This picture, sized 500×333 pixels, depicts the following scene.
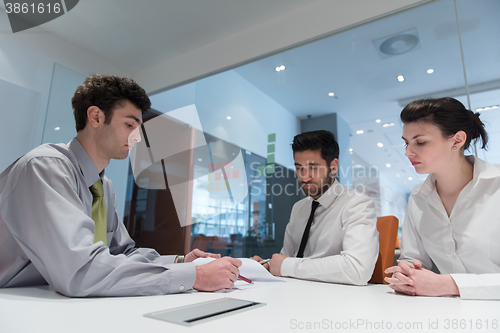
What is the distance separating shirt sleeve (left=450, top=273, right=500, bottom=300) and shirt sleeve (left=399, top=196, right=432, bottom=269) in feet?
1.50

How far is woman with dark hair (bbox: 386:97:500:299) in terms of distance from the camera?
4.25 feet

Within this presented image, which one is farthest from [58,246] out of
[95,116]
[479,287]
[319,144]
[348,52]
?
[348,52]

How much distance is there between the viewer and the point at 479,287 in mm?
958

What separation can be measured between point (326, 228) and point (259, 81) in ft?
6.43

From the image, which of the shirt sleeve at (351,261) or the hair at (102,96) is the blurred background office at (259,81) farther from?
the hair at (102,96)

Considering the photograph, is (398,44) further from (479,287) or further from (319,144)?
(479,287)

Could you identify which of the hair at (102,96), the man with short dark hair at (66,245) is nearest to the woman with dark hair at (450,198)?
the man with short dark hair at (66,245)

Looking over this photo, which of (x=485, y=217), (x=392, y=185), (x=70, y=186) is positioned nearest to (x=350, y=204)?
(x=485, y=217)

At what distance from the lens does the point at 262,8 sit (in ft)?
10.2

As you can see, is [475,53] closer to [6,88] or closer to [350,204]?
[350,204]

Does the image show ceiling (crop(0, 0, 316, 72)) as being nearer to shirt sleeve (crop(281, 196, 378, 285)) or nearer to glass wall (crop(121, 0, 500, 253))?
glass wall (crop(121, 0, 500, 253))

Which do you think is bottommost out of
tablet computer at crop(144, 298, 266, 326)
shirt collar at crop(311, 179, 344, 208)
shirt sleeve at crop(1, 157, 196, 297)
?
tablet computer at crop(144, 298, 266, 326)

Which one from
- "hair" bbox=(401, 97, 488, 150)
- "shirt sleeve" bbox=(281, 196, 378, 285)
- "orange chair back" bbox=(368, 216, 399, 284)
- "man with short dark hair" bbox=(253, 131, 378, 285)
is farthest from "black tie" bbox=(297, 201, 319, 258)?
"hair" bbox=(401, 97, 488, 150)

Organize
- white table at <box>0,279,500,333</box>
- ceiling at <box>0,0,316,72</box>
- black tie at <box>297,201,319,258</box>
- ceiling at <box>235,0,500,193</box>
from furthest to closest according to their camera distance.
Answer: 1. ceiling at <box>0,0,316,72</box>
2. ceiling at <box>235,0,500,193</box>
3. black tie at <box>297,201,319,258</box>
4. white table at <box>0,279,500,333</box>
